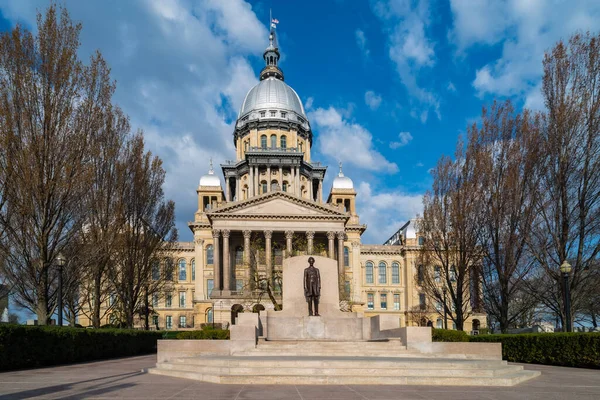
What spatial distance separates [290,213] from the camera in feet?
204

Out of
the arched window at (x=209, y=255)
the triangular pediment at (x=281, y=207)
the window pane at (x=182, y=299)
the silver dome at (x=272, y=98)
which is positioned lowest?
the window pane at (x=182, y=299)

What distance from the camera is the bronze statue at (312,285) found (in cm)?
1994

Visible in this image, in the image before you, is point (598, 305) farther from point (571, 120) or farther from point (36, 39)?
point (36, 39)

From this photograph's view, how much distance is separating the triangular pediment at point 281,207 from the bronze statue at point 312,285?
4180 centimetres

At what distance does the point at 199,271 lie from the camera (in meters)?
69.8

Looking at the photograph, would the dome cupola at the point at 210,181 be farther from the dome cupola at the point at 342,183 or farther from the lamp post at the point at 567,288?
the lamp post at the point at 567,288

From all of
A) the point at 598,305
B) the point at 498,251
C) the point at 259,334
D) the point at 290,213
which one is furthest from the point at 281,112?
the point at 259,334

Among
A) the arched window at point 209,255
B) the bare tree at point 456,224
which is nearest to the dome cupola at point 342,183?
the arched window at point 209,255

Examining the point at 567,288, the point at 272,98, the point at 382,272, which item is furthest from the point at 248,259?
the point at 567,288

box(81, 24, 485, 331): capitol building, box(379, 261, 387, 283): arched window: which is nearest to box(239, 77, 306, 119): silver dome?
box(81, 24, 485, 331): capitol building

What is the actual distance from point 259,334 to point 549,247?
1517 cm

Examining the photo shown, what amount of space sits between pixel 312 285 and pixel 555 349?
9.79 meters

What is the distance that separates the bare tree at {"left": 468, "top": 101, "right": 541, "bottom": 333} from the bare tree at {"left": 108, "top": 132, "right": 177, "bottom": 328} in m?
20.8

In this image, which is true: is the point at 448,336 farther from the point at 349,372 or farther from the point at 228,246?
the point at 228,246
